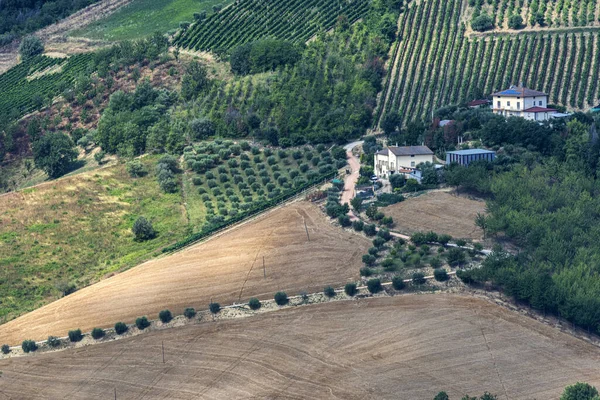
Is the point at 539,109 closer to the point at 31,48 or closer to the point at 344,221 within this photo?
the point at 344,221

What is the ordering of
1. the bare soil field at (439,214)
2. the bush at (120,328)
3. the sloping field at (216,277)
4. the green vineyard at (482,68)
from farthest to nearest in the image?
the green vineyard at (482,68)
the bare soil field at (439,214)
the sloping field at (216,277)
the bush at (120,328)

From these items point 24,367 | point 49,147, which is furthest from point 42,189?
point 24,367

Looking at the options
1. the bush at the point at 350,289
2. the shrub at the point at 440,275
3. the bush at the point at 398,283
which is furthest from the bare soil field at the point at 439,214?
the bush at the point at 350,289

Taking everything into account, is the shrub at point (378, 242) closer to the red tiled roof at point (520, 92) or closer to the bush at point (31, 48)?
the red tiled roof at point (520, 92)

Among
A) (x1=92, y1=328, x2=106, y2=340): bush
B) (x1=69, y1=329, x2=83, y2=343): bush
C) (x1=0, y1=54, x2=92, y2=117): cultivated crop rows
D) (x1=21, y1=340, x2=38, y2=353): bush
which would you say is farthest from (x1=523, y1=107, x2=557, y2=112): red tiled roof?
(x1=0, y1=54, x2=92, y2=117): cultivated crop rows

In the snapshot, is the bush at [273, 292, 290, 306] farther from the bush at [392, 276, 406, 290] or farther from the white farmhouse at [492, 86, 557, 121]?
the white farmhouse at [492, 86, 557, 121]
